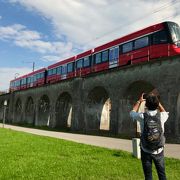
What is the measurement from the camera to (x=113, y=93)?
2577cm

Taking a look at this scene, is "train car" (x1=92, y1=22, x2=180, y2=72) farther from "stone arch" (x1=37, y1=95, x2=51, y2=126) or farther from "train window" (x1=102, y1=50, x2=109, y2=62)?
"stone arch" (x1=37, y1=95, x2=51, y2=126)

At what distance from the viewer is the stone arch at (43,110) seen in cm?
4087

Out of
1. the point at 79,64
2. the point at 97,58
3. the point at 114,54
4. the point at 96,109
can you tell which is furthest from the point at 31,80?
the point at 114,54

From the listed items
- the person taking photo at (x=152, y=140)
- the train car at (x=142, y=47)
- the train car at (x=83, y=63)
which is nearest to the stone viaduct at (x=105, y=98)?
the train car at (x=142, y=47)

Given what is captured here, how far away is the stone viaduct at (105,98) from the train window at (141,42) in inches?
59.1

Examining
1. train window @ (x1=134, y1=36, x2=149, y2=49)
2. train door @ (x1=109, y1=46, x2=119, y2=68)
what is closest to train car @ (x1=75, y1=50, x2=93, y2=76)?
train door @ (x1=109, y1=46, x2=119, y2=68)

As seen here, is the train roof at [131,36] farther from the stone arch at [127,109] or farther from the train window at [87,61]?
the stone arch at [127,109]

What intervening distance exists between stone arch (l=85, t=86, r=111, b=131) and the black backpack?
23675mm

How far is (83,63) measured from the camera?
32219 millimetres

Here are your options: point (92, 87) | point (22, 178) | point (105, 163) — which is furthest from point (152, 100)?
point (92, 87)

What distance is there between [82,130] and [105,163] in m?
19.6

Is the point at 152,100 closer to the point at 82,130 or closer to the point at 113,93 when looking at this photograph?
the point at 113,93

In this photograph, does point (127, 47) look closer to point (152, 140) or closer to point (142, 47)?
point (142, 47)

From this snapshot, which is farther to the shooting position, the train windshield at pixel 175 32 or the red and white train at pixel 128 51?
the red and white train at pixel 128 51
